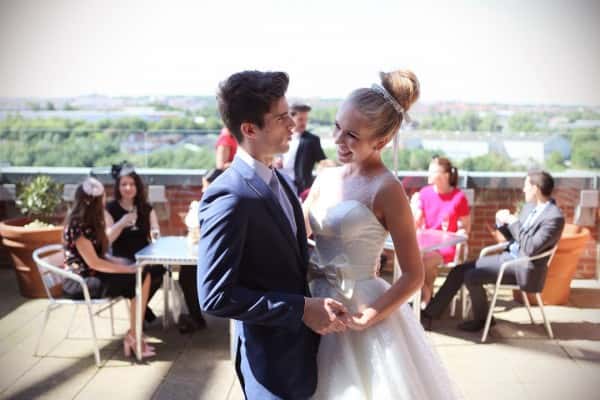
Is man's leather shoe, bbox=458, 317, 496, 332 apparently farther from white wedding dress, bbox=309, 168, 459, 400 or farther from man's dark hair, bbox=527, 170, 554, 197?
white wedding dress, bbox=309, 168, 459, 400

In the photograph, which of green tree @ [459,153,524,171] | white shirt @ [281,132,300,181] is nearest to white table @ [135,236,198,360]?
white shirt @ [281,132,300,181]

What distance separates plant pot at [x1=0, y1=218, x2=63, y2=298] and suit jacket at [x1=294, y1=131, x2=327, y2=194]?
87.8 inches

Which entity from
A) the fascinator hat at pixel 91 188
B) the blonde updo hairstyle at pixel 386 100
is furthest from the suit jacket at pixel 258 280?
the fascinator hat at pixel 91 188

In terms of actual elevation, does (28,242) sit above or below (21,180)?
below

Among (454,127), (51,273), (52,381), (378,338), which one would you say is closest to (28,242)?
(51,273)

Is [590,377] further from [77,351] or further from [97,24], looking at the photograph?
[97,24]

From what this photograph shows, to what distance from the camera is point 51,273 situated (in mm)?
3797

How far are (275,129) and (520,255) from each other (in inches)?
127

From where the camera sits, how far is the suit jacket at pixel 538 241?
3.98 metres

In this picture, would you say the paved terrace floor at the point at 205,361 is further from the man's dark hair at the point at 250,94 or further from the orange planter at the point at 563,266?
the man's dark hair at the point at 250,94

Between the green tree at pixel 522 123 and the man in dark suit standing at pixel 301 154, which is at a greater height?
the green tree at pixel 522 123

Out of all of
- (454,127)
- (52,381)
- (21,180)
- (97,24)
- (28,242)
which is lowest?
(52,381)

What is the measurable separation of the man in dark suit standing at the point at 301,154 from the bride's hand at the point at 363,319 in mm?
3950

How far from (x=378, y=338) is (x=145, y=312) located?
3.04m
